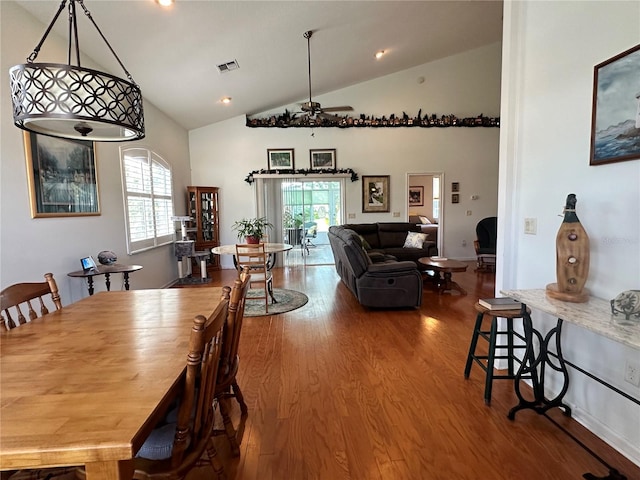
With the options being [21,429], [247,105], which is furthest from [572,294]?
[247,105]

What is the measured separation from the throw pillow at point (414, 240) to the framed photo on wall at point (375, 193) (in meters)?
1.21

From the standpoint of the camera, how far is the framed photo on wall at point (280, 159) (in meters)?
7.04

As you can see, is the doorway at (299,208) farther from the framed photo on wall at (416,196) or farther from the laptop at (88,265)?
the framed photo on wall at (416,196)

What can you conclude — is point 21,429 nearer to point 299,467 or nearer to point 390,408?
point 299,467

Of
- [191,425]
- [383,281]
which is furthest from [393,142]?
[191,425]

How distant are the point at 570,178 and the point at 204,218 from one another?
6.11m

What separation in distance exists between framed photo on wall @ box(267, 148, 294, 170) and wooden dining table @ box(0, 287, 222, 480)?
561 cm

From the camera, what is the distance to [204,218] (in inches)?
262

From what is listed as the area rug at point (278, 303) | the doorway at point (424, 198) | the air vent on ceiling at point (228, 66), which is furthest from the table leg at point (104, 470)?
the doorway at point (424, 198)

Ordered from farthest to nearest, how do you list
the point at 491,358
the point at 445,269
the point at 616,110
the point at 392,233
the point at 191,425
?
the point at 392,233 → the point at 445,269 → the point at 491,358 → the point at 616,110 → the point at 191,425

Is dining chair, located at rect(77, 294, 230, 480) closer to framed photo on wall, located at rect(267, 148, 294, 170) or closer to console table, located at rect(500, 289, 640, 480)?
console table, located at rect(500, 289, 640, 480)

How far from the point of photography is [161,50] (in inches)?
144

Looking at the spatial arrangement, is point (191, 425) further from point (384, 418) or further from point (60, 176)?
point (60, 176)

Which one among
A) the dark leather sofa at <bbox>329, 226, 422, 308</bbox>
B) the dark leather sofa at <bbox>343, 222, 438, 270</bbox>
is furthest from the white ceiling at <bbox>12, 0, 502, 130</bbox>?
the dark leather sofa at <bbox>343, 222, 438, 270</bbox>
